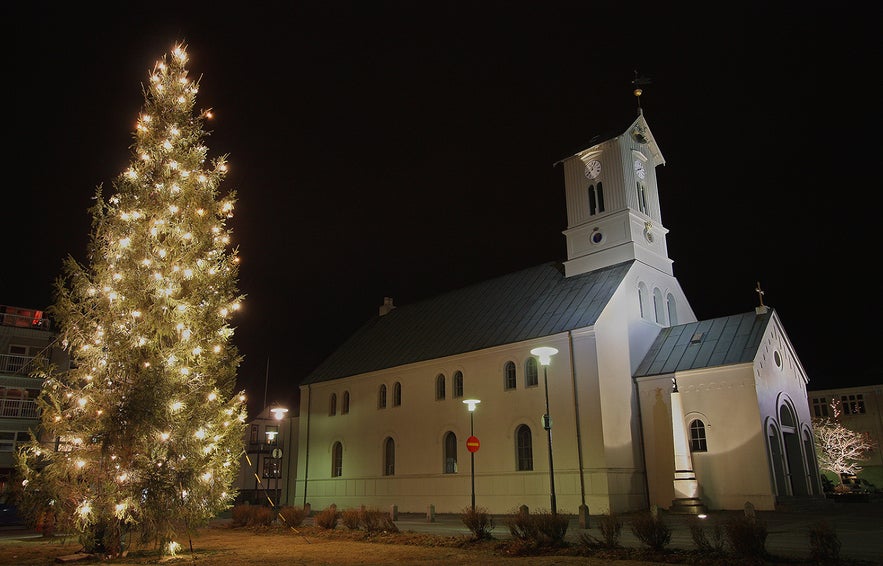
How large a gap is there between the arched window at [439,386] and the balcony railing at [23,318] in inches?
1007

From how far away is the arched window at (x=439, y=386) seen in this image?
3581 centimetres

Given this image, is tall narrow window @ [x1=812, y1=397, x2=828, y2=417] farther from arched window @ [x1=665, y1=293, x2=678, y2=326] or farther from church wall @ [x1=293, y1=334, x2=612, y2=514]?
church wall @ [x1=293, y1=334, x2=612, y2=514]

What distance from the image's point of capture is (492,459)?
104 ft

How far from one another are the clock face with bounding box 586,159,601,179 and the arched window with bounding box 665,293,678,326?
8.03m

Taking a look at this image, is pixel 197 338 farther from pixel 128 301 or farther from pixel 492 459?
pixel 492 459

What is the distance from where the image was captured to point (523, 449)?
31.0m

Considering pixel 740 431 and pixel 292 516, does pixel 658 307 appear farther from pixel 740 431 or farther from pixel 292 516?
pixel 292 516

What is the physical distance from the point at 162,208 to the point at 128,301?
266 cm

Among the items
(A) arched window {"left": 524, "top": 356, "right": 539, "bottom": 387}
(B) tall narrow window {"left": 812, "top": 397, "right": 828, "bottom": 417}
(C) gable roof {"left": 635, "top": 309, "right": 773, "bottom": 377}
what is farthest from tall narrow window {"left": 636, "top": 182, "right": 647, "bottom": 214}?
(B) tall narrow window {"left": 812, "top": 397, "right": 828, "bottom": 417}

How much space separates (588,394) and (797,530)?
35.2 ft

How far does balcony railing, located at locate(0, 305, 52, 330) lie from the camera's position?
40094 millimetres

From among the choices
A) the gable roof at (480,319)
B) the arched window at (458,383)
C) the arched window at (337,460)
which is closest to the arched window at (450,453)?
the arched window at (458,383)

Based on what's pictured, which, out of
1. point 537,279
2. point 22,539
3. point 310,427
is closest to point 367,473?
point 310,427

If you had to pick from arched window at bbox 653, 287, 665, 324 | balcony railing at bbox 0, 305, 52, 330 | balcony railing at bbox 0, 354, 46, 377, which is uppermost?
balcony railing at bbox 0, 305, 52, 330
